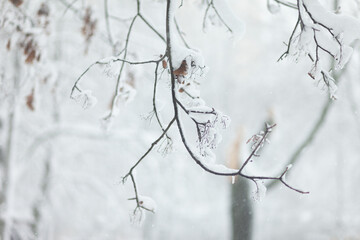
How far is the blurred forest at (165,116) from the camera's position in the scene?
2.02 m

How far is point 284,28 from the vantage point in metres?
13.6

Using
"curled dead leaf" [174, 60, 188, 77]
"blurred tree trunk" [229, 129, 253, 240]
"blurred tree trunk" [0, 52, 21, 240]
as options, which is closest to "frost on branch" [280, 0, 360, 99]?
"curled dead leaf" [174, 60, 188, 77]

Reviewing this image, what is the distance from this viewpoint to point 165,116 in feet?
42.9

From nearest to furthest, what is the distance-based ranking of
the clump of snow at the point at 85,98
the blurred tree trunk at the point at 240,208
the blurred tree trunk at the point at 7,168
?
1. the clump of snow at the point at 85,98
2. the blurred tree trunk at the point at 240,208
3. the blurred tree trunk at the point at 7,168

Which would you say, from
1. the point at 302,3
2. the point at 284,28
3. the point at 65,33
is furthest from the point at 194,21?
the point at 302,3

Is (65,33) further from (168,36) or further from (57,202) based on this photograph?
(168,36)

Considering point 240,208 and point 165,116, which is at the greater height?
point 240,208

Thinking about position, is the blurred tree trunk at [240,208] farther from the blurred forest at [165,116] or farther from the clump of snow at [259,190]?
the clump of snow at [259,190]

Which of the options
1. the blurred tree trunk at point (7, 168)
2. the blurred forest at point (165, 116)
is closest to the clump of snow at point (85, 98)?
the blurred forest at point (165, 116)

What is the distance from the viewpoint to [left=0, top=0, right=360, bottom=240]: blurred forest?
6.61 feet

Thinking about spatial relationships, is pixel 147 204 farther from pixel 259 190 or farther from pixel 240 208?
pixel 240 208

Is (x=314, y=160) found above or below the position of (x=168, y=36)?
below

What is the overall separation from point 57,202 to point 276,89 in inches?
321

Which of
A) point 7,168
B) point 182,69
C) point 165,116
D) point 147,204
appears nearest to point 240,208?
point 7,168
